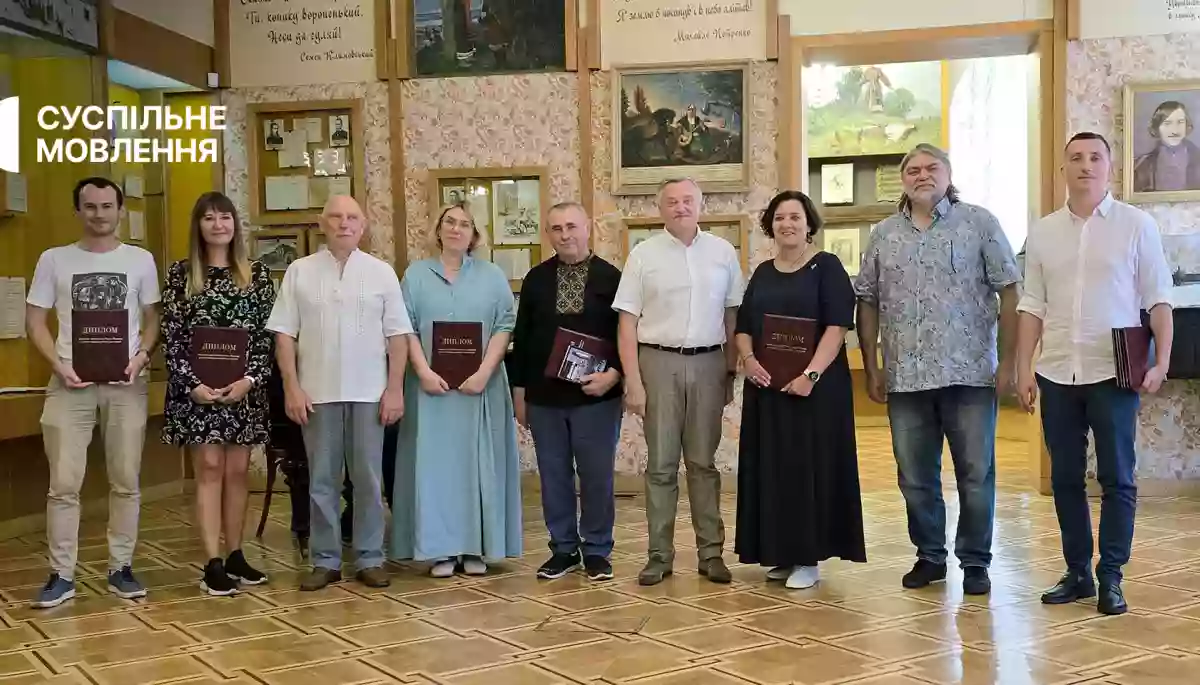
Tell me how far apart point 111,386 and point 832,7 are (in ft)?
14.6

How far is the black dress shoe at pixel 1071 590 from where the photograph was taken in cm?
366

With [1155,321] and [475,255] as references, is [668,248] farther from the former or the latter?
[1155,321]

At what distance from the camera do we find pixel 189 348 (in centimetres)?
392

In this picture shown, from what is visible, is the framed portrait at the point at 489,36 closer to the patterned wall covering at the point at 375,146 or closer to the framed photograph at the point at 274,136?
the patterned wall covering at the point at 375,146

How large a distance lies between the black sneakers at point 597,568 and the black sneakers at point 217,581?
130 cm

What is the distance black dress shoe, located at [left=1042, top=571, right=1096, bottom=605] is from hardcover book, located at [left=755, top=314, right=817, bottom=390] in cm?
111

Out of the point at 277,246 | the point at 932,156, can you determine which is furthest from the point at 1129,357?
the point at 277,246

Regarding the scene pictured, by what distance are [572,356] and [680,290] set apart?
465 millimetres

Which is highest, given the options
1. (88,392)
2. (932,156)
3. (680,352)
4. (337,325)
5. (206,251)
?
(932,156)

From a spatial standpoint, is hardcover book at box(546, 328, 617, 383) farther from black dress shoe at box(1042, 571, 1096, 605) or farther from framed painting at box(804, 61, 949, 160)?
framed painting at box(804, 61, 949, 160)

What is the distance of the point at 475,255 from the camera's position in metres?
4.39

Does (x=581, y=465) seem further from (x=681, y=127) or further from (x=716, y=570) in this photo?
(x=681, y=127)

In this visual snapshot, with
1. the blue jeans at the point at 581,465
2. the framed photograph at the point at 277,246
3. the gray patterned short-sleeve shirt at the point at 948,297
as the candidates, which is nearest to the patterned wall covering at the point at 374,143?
the framed photograph at the point at 277,246

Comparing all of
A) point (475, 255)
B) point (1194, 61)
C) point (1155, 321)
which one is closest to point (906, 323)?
point (1155, 321)
